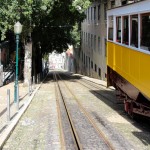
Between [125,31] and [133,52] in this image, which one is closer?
[133,52]

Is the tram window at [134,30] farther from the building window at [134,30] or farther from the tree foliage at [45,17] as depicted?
the tree foliage at [45,17]

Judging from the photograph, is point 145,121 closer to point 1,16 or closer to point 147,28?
point 147,28

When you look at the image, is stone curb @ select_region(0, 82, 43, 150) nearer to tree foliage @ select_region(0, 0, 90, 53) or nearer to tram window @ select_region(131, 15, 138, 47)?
tram window @ select_region(131, 15, 138, 47)

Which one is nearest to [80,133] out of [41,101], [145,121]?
[145,121]

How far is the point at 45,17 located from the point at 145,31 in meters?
23.8

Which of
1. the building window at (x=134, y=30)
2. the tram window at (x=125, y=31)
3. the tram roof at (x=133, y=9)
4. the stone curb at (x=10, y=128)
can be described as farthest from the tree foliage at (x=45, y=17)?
the building window at (x=134, y=30)

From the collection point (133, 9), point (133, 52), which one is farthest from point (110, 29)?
point (133, 52)

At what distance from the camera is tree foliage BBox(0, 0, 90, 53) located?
87.1 feet

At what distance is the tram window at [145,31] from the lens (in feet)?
34.4

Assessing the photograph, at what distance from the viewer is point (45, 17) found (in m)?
33.9

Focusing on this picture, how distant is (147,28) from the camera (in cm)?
1063

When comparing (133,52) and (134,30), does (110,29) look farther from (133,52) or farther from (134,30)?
(133,52)

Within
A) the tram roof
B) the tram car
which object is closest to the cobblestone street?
the tram car

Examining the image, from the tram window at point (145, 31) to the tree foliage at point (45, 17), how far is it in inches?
628
